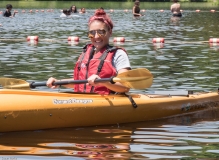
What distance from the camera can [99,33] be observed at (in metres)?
8.78

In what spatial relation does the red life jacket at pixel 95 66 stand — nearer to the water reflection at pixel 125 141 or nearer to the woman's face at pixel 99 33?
the woman's face at pixel 99 33

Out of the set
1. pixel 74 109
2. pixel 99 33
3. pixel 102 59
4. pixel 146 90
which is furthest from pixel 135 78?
pixel 146 90

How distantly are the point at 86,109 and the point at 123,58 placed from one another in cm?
85

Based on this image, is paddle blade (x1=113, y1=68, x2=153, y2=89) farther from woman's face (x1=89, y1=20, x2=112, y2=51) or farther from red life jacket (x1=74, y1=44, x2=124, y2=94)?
woman's face (x1=89, y1=20, x2=112, y2=51)

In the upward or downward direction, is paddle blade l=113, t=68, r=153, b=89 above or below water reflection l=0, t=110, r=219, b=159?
above

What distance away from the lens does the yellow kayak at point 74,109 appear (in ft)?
26.9

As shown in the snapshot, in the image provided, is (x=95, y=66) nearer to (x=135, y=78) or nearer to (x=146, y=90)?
(x=135, y=78)

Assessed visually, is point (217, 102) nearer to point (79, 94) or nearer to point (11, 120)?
point (79, 94)

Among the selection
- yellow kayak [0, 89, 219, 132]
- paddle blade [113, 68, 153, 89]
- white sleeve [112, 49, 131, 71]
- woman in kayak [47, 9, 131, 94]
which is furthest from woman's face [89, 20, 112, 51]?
yellow kayak [0, 89, 219, 132]

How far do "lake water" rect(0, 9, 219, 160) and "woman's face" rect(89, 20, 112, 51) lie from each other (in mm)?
1144

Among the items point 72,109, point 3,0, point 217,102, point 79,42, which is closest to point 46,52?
point 79,42

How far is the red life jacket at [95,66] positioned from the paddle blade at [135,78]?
272mm

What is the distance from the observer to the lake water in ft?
24.3

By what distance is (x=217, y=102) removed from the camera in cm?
1034
